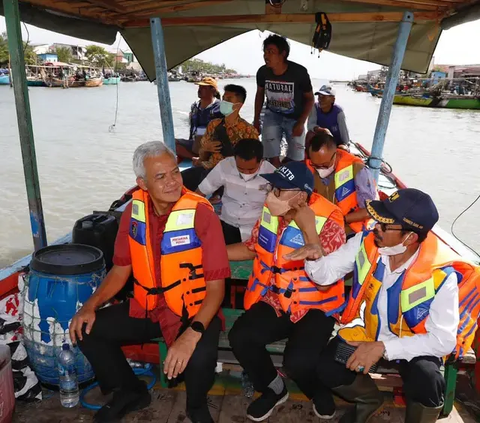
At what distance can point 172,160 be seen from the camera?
8.46 ft

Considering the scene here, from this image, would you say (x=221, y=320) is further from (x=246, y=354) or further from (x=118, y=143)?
(x=118, y=143)

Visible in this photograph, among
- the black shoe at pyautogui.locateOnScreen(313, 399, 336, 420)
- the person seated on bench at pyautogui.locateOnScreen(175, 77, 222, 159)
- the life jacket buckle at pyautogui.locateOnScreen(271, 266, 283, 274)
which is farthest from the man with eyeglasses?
the person seated on bench at pyautogui.locateOnScreen(175, 77, 222, 159)

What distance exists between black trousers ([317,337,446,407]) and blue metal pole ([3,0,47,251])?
7.91 feet

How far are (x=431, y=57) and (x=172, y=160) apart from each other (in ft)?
11.0

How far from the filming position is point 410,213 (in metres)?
Result: 2.17

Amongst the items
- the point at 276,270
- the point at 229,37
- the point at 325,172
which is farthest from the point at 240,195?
the point at 229,37

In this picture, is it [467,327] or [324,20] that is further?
[324,20]

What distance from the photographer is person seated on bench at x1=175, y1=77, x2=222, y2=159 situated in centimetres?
630

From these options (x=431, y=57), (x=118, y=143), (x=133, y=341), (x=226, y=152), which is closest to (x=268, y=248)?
(x=133, y=341)

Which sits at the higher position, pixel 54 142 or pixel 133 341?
pixel 133 341

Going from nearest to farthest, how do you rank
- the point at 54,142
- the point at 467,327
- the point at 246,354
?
the point at 467,327 < the point at 246,354 < the point at 54,142

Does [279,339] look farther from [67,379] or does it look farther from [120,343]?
[67,379]

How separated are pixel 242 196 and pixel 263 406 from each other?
5.93ft

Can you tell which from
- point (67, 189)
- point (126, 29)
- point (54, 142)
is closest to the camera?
point (126, 29)
